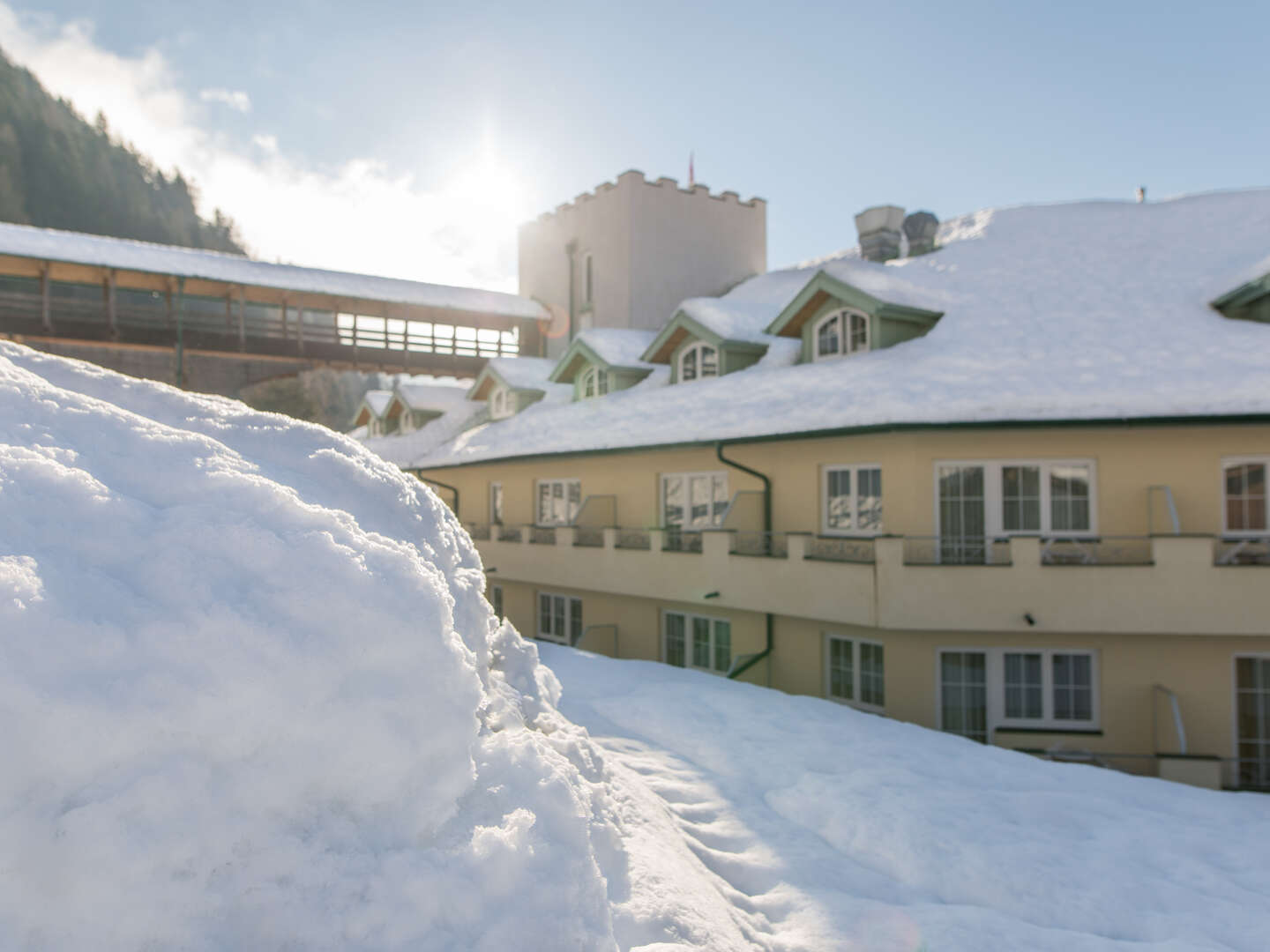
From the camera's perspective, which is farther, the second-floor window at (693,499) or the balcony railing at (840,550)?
the second-floor window at (693,499)

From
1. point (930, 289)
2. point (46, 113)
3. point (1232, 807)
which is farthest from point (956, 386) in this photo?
point (46, 113)

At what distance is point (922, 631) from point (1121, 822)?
18.2 feet

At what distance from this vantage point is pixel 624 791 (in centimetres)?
626

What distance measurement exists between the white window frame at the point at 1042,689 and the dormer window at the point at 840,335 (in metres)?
7.28

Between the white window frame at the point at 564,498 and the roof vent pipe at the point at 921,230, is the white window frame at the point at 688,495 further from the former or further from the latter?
the roof vent pipe at the point at 921,230

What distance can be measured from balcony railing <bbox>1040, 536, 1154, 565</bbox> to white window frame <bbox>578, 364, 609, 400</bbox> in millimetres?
14550

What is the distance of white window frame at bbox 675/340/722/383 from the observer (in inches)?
824

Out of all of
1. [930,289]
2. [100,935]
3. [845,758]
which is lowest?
[845,758]

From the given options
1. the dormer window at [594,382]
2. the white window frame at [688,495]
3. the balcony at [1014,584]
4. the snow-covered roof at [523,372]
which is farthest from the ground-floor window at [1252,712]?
the snow-covered roof at [523,372]

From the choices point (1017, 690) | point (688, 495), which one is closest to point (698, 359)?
point (688, 495)

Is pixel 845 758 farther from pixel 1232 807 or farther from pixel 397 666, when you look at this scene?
pixel 397 666

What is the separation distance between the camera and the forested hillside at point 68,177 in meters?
60.4

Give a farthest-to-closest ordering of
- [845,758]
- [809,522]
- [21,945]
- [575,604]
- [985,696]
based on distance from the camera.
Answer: [575,604] < [809,522] < [985,696] < [845,758] < [21,945]

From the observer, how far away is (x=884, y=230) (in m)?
23.6
